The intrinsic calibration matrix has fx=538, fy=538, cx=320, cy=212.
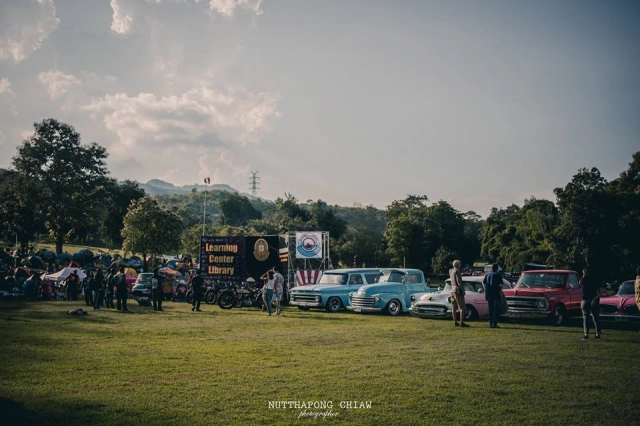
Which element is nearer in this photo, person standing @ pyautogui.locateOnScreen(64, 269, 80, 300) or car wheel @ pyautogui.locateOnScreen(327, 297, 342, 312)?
car wheel @ pyautogui.locateOnScreen(327, 297, 342, 312)

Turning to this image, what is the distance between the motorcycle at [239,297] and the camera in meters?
24.0

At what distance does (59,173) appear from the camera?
61.2 metres

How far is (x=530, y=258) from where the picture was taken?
6700 cm

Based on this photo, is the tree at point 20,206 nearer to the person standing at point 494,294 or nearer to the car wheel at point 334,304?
the car wheel at point 334,304

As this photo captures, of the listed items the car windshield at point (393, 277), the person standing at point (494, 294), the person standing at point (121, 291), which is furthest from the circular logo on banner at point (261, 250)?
the person standing at point (494, 294)

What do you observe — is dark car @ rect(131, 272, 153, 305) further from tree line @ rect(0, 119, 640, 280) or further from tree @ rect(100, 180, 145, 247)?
tree @ rect(100, 180, 145, 247)

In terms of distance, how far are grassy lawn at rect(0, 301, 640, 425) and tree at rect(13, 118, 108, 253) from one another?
4955 centimetres

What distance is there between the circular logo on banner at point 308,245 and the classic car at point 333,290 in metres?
3.59

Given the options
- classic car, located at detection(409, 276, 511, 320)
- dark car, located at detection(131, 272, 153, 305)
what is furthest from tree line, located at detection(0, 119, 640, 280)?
classic car, located at detection(409, 276, 511, 320)

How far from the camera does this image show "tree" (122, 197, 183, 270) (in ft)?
177

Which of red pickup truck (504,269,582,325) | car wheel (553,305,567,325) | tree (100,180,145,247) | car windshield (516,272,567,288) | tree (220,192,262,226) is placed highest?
tree (220,192,262,226)

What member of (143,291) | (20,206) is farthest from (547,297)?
(20,206)

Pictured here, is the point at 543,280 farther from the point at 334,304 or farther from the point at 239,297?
the point at 239,297

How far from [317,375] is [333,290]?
13.4 m
